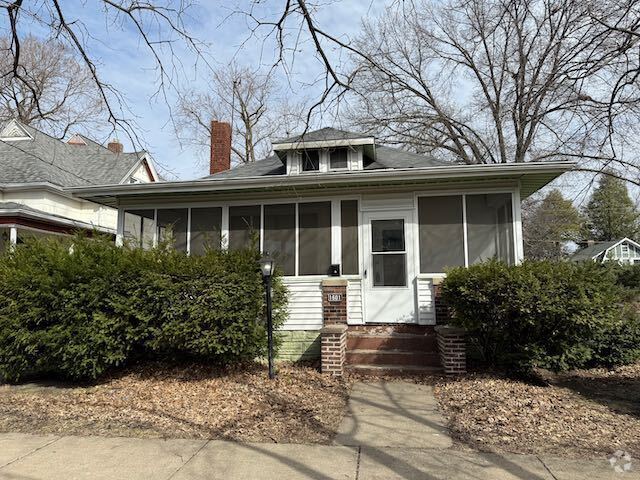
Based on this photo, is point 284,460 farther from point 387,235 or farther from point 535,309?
point 387,235

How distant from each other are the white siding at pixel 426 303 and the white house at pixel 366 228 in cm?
2

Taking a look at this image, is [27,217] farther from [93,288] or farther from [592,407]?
[592,407]

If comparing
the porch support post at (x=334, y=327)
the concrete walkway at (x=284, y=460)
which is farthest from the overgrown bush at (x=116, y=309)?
the concrete walkway at (x=284, y=460)

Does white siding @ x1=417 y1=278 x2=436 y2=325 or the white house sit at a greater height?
the white house

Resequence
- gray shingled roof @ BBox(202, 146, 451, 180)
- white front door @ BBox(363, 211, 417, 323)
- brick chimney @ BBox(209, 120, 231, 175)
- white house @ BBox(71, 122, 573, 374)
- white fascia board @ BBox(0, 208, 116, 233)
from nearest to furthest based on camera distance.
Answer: white house @ BBox(71, 122, 573, 374), white front door @ BBox(363, 211, 417, 323), gray shingled roof @ BBox(202, 146, 451, 180), white fascia board @ BBox(0, 208, 116, 233), brick chimney @ BBox(209, 120, 231, 175)

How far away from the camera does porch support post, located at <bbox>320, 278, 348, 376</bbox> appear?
21.2 ft

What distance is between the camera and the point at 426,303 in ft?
24.4

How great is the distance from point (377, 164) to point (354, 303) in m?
3.46

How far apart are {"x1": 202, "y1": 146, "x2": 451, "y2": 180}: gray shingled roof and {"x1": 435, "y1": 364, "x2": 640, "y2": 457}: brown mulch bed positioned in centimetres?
481

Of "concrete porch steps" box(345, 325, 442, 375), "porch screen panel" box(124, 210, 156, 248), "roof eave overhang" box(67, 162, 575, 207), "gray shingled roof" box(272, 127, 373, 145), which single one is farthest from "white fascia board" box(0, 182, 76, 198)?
"concrete porch steps" box(345, 325, 442, 375)

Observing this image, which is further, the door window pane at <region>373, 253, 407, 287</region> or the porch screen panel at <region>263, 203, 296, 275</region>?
the porch screen panel at <region>263, 203, 296, 275</region>

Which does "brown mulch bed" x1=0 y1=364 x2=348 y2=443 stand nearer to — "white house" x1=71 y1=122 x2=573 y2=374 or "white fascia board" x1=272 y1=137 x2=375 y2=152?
"white house" x1=71 y1=122 x2=573 y2=374

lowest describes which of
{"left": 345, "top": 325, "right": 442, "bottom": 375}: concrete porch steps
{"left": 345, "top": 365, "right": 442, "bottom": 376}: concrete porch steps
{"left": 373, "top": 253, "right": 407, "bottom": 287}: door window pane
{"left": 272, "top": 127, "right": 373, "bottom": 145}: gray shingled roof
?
{"left": 345, "top": 365, "right": 442, "bottom": 376}: concrete porch steps

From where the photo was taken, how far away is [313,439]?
4.10m
